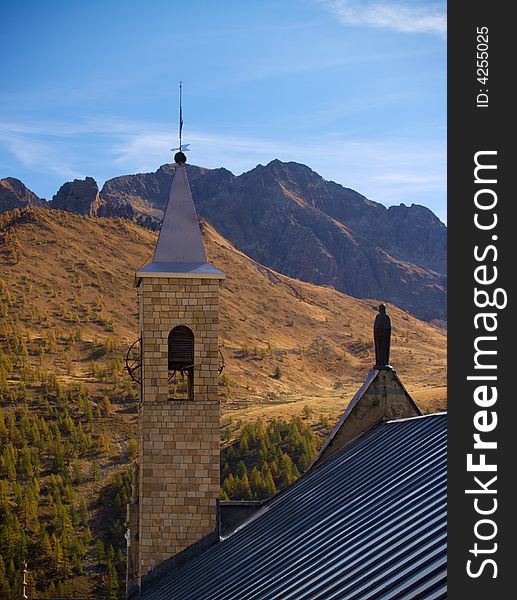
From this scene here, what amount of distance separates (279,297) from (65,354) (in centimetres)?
4588

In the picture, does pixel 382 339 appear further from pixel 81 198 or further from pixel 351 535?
pixel 81 198

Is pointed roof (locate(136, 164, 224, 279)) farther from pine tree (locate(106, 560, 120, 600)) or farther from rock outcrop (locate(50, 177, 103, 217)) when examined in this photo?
rock outcrop (locate(50, 177, 103, 217))

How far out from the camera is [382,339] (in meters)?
14.2

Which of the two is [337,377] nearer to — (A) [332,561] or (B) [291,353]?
(B) [291,353]

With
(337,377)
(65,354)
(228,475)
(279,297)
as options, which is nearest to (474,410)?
(228,475)

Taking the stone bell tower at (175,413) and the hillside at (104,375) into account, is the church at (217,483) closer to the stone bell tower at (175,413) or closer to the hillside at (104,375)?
the stone bell tower at (175,413)

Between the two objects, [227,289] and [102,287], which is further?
[227,289]

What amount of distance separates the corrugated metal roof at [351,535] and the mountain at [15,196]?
15437 centimetres

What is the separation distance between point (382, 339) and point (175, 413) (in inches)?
141

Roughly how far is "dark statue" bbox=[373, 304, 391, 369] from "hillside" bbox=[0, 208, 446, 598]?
109ft

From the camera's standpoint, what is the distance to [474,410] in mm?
A: 5004

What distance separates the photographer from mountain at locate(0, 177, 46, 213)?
537ft

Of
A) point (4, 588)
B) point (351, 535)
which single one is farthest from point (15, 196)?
point (351, 535)

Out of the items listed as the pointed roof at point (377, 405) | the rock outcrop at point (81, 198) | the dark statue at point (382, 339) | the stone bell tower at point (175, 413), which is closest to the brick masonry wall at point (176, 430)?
the stone bell tower at point (175, 413)
